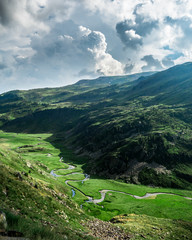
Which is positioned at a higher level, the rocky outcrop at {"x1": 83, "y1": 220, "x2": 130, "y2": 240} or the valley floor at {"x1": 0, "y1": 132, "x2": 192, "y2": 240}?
the rocky outcrop at {"x1": 83, "y1": 220, "x2": 130, "y2": 240}

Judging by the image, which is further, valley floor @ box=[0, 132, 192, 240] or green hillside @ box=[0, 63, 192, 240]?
valley floor @ box=[0, 132, 192, 240]

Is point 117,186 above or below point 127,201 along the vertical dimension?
below

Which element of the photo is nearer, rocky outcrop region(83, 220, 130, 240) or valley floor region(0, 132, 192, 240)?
rocky outcrop region(83, 220, 130, 240)

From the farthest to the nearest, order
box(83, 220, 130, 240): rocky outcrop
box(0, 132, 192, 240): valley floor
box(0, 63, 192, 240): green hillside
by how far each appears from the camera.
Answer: box(0, 132, 192, 240): valley floor < box(0, 63, 192, 240): green hillside < box(83, 220, 130, 240): rocky outcrop

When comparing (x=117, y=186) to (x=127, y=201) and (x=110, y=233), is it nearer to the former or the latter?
(x=127, y=201)

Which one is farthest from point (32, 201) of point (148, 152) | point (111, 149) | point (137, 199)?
point (111, 149)

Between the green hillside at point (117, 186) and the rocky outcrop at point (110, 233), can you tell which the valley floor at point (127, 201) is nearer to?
the green hillside at point (117, 186)

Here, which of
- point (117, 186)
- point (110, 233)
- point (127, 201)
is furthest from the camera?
point (117, 186)

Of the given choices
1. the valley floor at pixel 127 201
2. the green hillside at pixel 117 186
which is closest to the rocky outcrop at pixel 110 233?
the green hillside at pixel 117 186

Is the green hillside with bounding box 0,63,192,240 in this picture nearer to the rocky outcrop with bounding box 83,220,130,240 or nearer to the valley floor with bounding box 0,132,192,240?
the valley floor with bounding box 0,132,192,240

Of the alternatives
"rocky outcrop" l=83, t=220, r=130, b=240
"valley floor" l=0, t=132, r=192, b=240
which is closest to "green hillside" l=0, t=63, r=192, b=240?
"valley floor" l=0, t=132, r=192, b=240

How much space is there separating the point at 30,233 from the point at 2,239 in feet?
8.45

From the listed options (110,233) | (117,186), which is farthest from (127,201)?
(110,233)

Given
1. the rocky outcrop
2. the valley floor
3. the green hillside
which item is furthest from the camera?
the valley floor
